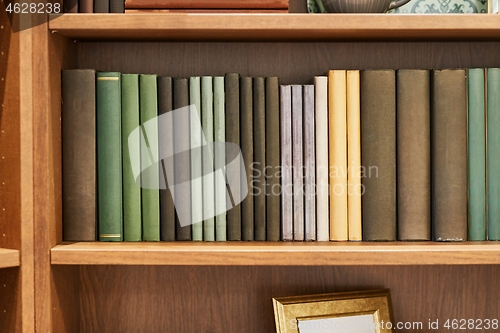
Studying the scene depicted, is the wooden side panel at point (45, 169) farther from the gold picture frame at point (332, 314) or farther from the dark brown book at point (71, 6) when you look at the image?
the gold picture frame at point (332, 314)

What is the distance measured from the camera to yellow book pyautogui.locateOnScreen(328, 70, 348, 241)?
85 cm

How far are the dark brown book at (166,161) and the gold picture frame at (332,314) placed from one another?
0.83ft

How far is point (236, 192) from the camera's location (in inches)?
33.6

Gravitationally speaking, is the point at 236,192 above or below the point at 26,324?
above

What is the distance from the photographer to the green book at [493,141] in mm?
844

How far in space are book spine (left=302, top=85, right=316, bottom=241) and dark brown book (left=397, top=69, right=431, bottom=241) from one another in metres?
0.15

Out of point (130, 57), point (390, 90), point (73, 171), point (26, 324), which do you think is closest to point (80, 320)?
point (26, 324)

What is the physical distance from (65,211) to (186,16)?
0.39 m

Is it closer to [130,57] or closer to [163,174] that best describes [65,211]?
[163,174]

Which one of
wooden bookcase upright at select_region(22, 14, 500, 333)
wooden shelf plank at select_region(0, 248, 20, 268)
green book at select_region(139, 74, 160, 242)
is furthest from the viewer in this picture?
wooden bookcase upright at select_region(22, 14, 500, 333)

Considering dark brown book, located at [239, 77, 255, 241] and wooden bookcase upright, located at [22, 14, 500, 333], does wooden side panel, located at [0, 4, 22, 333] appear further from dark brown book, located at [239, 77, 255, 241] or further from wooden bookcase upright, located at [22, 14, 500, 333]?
dark brown book, located at [239, 77, 255, 241]

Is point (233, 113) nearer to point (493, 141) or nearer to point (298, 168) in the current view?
point (298, 168)

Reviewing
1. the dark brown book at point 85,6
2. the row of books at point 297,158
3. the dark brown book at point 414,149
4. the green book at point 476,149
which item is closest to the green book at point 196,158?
the row of books at point 297,158

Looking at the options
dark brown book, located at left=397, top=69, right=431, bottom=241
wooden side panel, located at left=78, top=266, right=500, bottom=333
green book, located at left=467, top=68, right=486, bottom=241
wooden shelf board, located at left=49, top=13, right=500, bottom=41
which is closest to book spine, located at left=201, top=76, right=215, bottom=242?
wooden shelf board, located at left=49, top=13, right=500, bottom=41
